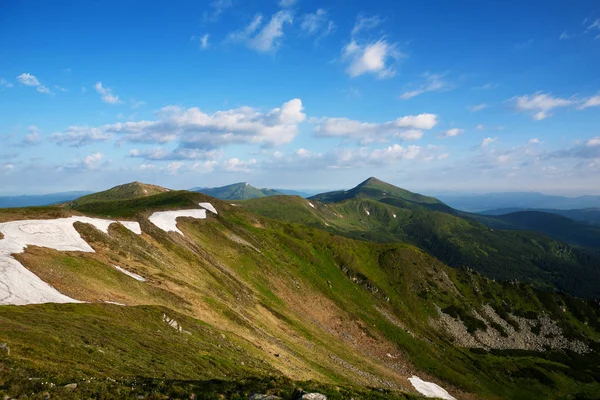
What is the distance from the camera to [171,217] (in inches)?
3915

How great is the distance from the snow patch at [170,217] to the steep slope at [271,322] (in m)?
2.93

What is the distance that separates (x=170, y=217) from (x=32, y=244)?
4945 centimetres

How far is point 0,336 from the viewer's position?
2292 centimetres

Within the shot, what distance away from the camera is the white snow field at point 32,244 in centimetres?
3597

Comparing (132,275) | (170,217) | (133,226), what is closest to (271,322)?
(132,275)

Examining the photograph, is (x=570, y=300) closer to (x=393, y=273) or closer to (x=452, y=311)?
(x=452, y=311)

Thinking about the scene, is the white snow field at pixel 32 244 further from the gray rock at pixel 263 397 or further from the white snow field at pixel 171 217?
the gray rock at pixel 263 397

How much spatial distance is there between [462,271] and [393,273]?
37.9m

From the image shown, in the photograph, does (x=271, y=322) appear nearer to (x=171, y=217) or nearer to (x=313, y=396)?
(x=171, y=217)

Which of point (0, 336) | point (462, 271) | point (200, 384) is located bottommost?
point (462, 271)

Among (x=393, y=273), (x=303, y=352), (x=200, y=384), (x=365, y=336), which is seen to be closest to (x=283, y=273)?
(x=365, y=336)

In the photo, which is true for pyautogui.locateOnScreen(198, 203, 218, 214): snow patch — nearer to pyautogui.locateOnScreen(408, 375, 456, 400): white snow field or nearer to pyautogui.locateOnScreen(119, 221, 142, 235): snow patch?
pyautogui.locateOnScreen(119, 221, 142, 235): snow patch

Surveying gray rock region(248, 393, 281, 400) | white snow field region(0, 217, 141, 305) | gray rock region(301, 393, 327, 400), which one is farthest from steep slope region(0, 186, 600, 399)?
white snow field region(0, 217, 141, 305)

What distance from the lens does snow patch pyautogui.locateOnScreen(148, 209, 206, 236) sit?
89750 mm
